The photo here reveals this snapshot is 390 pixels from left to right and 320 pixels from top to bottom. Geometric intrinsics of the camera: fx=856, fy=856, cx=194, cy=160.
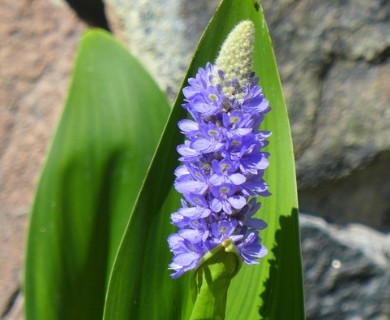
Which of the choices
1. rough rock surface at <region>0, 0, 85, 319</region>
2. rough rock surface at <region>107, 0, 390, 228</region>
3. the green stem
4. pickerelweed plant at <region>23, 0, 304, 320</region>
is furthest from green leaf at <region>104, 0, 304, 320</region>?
rough rock surface at <region>0, 0, 85, 319</region>

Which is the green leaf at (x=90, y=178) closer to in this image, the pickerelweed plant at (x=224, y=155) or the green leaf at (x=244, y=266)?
the green leaf at (x=244, y=266)

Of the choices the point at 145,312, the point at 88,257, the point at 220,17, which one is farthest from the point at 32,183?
the point at 220,17

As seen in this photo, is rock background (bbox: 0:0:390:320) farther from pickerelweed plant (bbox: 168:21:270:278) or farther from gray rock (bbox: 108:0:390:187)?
pickerelweed plant (bbox: 168:21:270:278)

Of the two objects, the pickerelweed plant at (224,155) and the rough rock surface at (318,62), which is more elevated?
the rough rock surface at (318,62)

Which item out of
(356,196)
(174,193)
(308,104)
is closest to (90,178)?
(174,193)

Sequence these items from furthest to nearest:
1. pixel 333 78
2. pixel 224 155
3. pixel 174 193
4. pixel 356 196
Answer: pixel 356 196, pixel 333 78, pixel 174 193, pixel 224 155

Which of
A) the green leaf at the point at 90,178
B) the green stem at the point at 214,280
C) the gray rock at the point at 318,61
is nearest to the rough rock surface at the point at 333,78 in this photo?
the gray rock at the point at 318,61

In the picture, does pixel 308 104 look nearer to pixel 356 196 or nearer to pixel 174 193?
pixel 356 196
